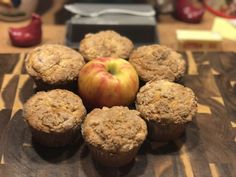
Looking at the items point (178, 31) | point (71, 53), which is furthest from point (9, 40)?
point (178, 31)

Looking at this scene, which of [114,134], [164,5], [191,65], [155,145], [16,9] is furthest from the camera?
[164,5]

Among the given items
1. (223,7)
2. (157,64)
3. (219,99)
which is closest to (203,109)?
(219,99)

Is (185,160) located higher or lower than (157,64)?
lower

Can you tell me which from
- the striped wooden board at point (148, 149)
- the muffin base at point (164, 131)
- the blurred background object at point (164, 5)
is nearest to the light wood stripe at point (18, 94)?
the striped wooden board at point (148, 149)

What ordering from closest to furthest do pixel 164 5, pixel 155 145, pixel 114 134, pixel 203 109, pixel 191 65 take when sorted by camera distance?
pixel 114 134
pixel 155 145
pixel 203 109
pixel 191 65
pixel 164 5

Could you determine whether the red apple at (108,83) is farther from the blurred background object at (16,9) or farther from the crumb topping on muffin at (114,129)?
the blurred background object at (16,9)

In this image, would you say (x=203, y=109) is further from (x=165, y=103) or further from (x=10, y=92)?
(x=10, y=92)
